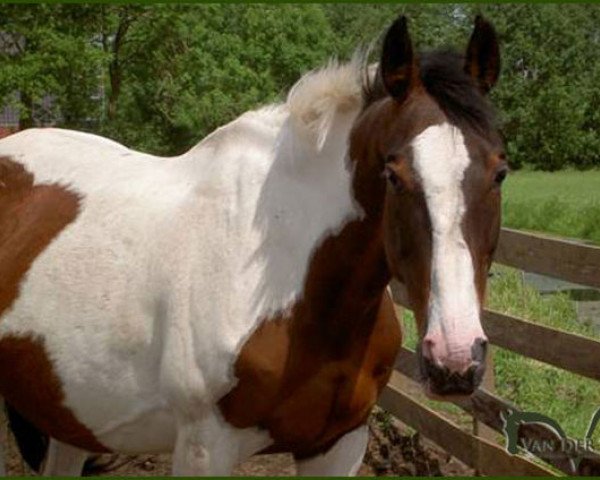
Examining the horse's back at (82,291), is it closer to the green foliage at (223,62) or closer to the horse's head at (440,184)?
the horse's head at (440,184)

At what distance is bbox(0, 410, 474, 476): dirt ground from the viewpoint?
5.50 metres

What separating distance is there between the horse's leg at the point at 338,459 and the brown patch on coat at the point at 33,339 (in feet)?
2.53

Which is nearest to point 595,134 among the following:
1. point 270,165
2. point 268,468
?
point 268,468

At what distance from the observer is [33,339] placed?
11.6ft

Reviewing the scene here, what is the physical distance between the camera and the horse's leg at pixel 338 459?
3.35 m

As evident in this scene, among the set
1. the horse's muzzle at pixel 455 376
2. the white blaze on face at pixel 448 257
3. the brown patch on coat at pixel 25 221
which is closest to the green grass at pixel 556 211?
the brown patch on coat at pixel 25 221

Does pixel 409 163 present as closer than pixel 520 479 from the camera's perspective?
Yes

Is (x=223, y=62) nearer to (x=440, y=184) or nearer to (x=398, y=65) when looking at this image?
(x=398, y=65)

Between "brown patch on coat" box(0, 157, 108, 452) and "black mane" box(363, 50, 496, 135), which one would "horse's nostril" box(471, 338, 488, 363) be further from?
"brown patch on coat" box(0, 157, 108, 452)

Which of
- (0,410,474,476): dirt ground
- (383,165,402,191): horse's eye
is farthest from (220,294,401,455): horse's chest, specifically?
(0,410,474,476): dirt ground

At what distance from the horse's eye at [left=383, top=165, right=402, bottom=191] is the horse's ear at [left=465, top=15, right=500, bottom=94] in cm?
45

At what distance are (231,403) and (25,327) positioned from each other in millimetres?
946

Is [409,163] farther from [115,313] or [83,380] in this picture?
[83,380]

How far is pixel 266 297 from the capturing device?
3.08 metres
